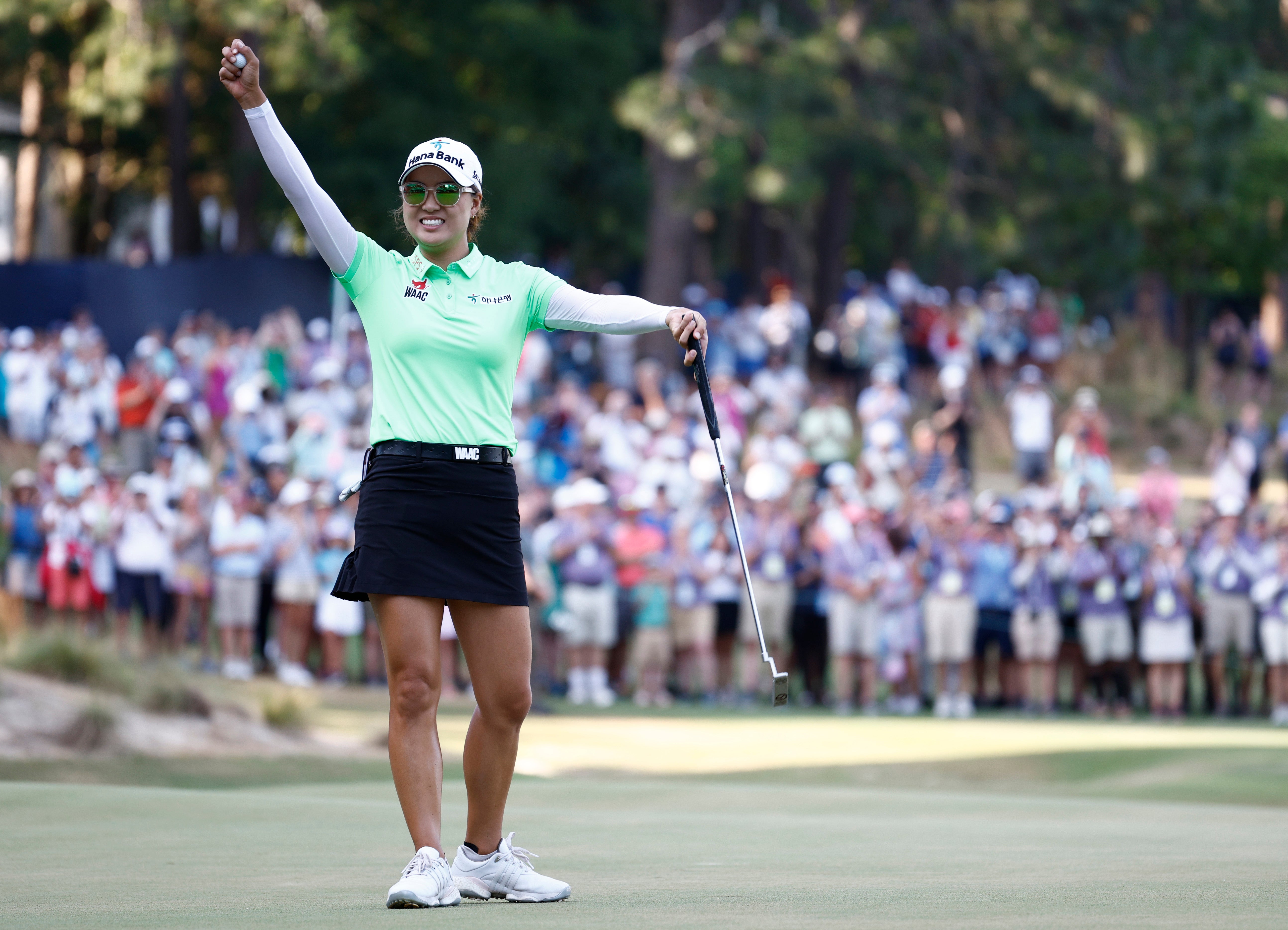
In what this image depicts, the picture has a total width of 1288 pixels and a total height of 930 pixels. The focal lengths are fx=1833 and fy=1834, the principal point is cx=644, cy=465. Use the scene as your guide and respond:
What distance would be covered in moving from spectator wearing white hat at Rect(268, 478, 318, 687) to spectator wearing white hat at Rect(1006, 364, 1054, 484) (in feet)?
29.4

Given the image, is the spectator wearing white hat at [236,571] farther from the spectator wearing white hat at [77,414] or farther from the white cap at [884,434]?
the white cap at [884,434]

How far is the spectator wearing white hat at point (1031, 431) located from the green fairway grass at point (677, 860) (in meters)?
12.2

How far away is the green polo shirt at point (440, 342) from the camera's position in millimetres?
4977

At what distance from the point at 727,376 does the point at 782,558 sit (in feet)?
20.4

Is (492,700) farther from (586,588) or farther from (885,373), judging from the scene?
(885,373)

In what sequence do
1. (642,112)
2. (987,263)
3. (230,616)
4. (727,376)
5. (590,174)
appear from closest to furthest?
(230,616), (727,376), (642,112), (590,174), (987,263)

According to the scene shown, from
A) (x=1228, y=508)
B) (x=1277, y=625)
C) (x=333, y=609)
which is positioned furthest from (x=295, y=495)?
(x=1277, y=625)

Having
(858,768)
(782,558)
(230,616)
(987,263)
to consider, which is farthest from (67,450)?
(987,263)

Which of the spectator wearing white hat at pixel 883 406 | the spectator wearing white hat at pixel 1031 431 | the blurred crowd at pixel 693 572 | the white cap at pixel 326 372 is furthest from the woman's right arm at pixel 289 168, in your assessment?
the spectator wearing white hat at pixel 1031 431

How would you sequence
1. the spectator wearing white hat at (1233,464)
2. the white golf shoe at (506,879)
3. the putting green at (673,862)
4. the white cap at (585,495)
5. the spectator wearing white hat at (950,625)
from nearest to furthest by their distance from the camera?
the putting green at (673,862), the white golf shoe at (506,879), the spectator wearing white hat at (950,625), the white cap at (585,495), the spectator wearing white hat at (1233,464)

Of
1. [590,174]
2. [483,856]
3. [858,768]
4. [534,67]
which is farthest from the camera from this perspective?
[590,174]

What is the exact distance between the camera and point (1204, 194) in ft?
78.5

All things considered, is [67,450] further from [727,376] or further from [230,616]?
[727,376]

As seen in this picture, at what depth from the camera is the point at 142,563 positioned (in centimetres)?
1680
